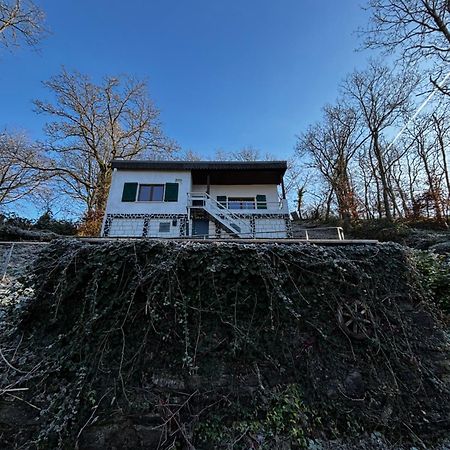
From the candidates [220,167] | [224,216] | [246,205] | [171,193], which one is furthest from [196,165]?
[246,205]

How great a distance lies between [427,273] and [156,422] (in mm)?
5343

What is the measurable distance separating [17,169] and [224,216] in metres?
13.4

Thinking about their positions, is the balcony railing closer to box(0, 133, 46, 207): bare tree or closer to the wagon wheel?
the wagon wheel

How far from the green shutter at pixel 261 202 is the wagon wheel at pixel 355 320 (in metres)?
8.48

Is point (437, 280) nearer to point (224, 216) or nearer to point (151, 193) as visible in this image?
point (224, 216)

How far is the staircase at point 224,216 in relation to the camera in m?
10.1

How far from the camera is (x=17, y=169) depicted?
45.2ft

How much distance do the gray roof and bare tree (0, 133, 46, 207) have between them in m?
7.01

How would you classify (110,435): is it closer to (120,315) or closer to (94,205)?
(120,315)

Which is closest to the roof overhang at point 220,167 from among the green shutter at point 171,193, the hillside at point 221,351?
the green shutter at point 171,193

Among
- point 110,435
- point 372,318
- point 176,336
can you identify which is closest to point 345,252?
point 372,318

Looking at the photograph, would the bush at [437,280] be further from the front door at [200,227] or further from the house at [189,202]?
the front door at [200,227]

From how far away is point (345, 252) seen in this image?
327cm

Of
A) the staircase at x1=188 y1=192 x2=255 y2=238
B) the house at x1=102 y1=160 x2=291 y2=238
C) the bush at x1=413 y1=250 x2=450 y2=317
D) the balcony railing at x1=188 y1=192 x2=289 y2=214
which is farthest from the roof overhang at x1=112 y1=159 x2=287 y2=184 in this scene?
the bush at x1=413 y1=250 x2=450 y2=317
